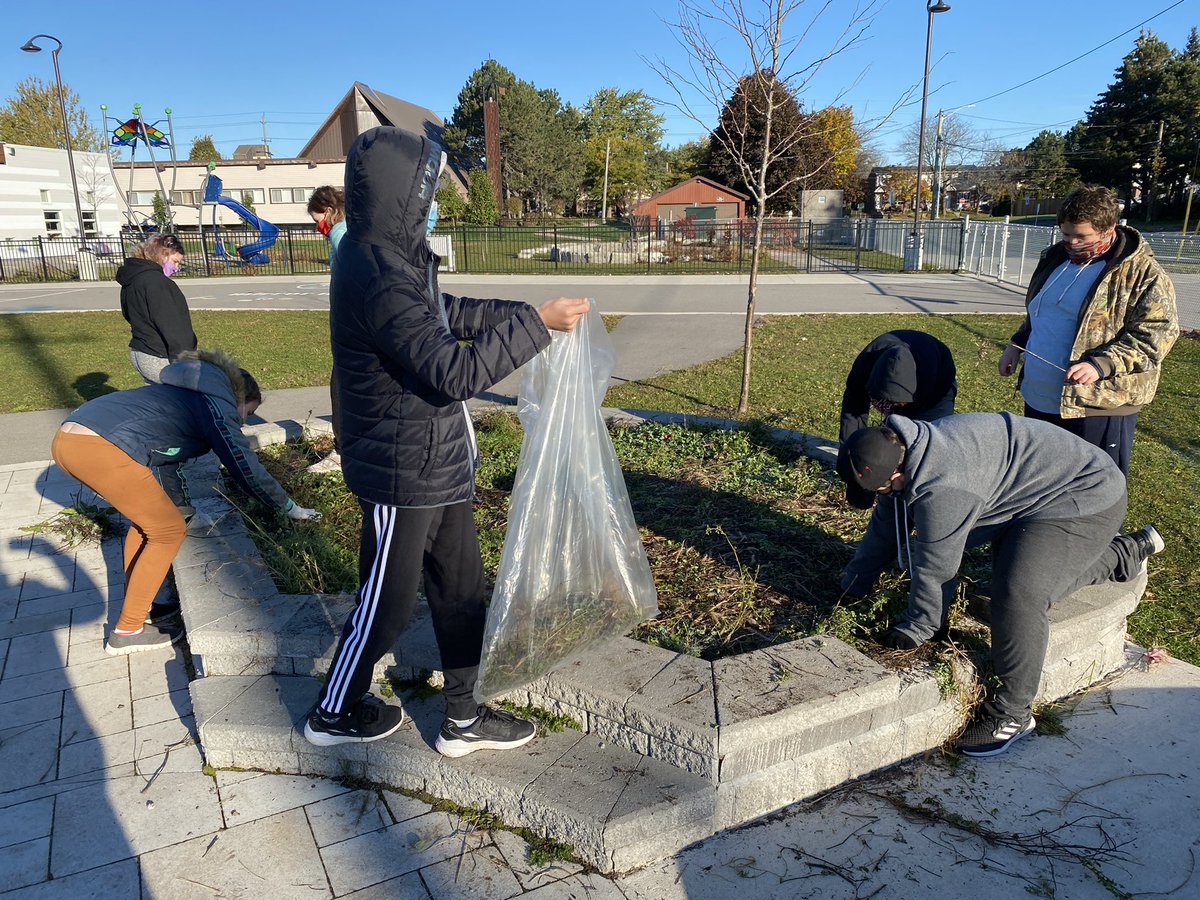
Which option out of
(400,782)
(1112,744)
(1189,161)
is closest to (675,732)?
(400,782)

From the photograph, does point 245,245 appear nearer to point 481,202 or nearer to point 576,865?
point 481,202

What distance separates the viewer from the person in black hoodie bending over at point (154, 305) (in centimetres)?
514

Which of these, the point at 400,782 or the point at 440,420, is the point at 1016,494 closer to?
the point at 440,420

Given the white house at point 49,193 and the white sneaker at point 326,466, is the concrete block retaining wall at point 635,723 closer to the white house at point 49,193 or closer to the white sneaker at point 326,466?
the white sneaker at point 326,466

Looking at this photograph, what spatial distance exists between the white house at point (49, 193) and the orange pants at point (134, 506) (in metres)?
33.2

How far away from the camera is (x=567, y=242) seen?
98.4ft

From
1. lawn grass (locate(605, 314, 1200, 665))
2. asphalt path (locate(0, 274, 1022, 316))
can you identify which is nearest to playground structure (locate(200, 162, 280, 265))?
asphalt path (locate(0, 274, 1022, 316))

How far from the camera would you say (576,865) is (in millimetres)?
2270

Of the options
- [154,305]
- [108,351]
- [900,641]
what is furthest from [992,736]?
[108,351]

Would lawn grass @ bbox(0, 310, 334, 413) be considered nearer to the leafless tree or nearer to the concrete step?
the concrete step

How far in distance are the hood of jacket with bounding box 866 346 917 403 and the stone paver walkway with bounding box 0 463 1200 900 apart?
4.83 feet

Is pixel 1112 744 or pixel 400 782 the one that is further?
pixel 1112 744

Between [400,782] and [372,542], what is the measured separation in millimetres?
836

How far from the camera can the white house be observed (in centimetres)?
3328
